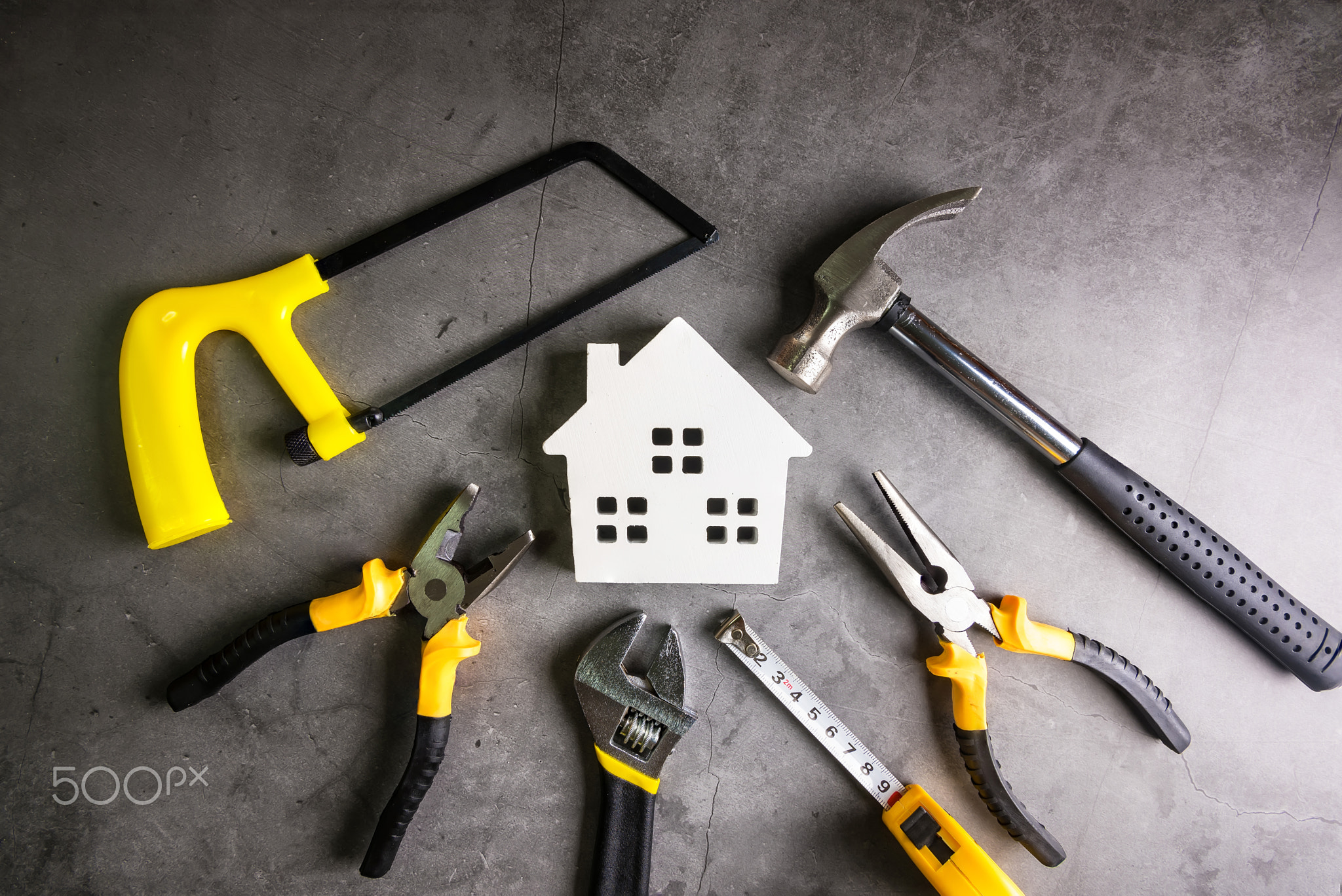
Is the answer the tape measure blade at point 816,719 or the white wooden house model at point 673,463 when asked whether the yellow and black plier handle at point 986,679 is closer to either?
the tape measure blade at point 816,719

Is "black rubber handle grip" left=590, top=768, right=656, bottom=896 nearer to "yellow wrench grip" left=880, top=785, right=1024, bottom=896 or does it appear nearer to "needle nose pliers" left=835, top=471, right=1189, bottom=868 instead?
"yellow wrench grip" left=880, top=785, right=1024, bottom=896

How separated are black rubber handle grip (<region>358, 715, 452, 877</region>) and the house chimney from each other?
792mm

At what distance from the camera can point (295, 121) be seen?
58.3 inches

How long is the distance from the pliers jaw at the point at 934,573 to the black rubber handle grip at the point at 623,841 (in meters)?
0.75

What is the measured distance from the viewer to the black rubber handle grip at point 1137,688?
4.75 ft

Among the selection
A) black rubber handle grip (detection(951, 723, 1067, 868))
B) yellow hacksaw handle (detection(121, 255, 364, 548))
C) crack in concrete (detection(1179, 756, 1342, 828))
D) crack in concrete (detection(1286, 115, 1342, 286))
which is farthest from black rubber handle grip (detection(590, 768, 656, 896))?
crack in concrete (detection(1286, 115, 1342, 286))

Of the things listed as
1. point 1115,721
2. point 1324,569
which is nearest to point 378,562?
Result: point 1115,721

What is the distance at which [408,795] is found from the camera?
1.37m

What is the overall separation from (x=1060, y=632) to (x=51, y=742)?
234 cm

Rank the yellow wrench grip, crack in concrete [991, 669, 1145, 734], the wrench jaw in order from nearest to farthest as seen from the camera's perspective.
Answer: the yellow wrench grip → the wrench jaw → crack in concrete [991, 669, 1145, 734]

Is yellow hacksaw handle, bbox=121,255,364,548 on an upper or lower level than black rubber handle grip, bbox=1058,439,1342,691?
lower

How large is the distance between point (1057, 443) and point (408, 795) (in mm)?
1596

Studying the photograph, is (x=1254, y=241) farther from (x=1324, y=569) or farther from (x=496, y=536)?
(x=496, y=536)

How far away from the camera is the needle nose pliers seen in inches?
56.0
